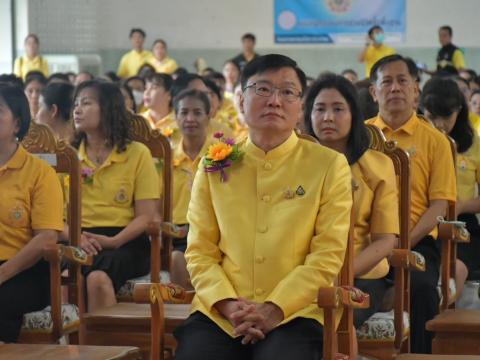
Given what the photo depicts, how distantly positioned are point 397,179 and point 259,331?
1106mm

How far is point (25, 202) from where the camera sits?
138 inches

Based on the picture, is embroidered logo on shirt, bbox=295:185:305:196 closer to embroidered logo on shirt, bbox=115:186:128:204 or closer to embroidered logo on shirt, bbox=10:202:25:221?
embroidered logo on shirt, bbox=10:202:25:221

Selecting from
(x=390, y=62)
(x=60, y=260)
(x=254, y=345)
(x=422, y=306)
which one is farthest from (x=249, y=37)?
(x=254, y=345)

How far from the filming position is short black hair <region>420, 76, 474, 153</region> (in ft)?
14.9

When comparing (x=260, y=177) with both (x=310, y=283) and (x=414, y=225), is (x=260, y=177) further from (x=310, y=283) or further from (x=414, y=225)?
(x=414, y=225)

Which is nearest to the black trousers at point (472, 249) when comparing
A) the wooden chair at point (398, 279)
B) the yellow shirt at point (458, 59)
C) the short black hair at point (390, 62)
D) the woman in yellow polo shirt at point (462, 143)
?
the woman in yellow polo shirt at point (462, 143)

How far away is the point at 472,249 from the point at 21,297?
192 centimetres

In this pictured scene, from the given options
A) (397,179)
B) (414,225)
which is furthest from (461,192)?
(397,179)

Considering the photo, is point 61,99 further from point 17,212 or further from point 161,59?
point 161,59

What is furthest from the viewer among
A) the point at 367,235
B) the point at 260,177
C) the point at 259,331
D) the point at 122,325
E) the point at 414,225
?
the point at 414,225

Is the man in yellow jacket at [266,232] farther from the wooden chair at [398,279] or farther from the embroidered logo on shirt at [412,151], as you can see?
the embroidered logo on shirt at [412,151]

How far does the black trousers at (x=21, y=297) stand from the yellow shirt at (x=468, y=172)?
5.97 feet

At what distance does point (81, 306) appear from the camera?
386 cm

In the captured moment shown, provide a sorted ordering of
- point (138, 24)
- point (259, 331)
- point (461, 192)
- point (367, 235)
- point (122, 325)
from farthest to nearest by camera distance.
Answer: point (138, 24) → point (461, 192) → point (122, 325) → point (367, 235) → point (259, 331)
